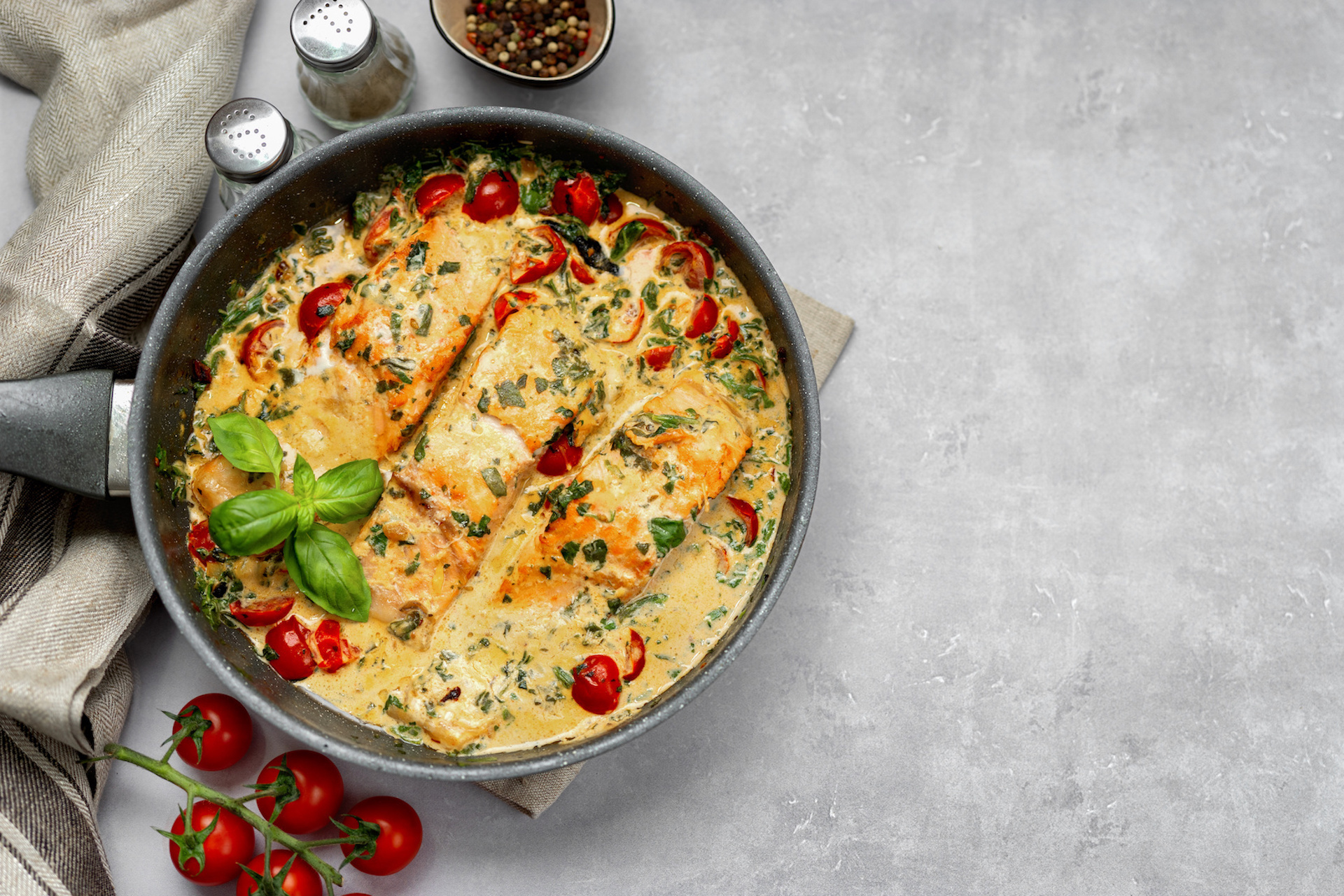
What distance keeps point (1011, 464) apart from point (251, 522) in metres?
2.70

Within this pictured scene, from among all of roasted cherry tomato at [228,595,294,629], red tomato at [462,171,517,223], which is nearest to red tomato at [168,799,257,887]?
roasted cherry tomato at [228,595,294,629]

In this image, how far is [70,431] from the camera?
2.80m

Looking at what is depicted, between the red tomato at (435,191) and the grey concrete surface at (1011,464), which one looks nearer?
the red tomato at (435,191)

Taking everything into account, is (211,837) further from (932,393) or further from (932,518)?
(932,393)

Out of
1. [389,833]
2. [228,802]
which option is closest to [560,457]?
[389,833]

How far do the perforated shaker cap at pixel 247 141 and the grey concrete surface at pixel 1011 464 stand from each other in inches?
21.2

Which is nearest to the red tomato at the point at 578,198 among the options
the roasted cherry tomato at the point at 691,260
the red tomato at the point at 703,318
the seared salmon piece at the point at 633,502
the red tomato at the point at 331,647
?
the roasted cherry tomato at the point at 691,260

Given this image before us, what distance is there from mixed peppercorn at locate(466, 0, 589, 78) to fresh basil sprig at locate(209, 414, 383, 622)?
1.66 meters

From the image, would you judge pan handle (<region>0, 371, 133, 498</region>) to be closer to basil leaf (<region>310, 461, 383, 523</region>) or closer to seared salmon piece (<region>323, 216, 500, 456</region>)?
basil leaf (<region>310, 461, 383, 523</region>)

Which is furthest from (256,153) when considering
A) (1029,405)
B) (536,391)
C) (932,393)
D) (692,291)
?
(1029,405)

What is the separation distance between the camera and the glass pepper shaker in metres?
3.09

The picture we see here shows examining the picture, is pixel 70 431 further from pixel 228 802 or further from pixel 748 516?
pixel 748 516

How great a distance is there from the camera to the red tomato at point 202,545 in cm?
310

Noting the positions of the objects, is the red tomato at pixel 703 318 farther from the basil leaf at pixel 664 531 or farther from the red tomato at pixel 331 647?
the red tomato at pixel 331 647
